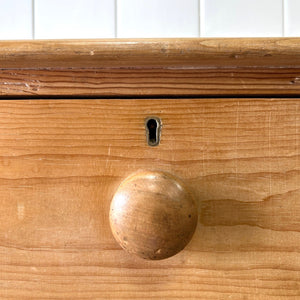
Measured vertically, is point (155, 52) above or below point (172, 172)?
above

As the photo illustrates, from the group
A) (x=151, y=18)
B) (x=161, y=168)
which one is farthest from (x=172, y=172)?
(x=151, y=18)

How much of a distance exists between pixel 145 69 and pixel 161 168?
0.09 metres

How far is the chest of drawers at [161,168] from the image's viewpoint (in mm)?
361

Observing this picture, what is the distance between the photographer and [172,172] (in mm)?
360

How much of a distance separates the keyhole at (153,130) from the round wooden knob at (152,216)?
0.03m

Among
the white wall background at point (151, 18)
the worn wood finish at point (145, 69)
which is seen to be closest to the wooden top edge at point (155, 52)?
the worn wood finish at point (145, 69)

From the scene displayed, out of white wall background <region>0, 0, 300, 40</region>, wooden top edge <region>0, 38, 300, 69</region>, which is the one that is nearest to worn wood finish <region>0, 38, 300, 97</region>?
wooden top edge <region>0, 38, 300, 69</region>

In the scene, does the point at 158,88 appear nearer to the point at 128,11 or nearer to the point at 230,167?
the point at 230,167

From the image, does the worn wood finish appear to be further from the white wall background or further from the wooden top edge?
the white wall background

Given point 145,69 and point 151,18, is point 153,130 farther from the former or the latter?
point 151,18

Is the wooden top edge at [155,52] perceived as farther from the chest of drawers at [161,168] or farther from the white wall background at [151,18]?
the white wall background at [151,18]

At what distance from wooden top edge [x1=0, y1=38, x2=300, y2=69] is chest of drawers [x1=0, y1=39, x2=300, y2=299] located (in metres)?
0.02

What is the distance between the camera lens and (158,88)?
0.36 meters

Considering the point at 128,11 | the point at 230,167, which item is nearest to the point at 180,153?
the point at 230,167
